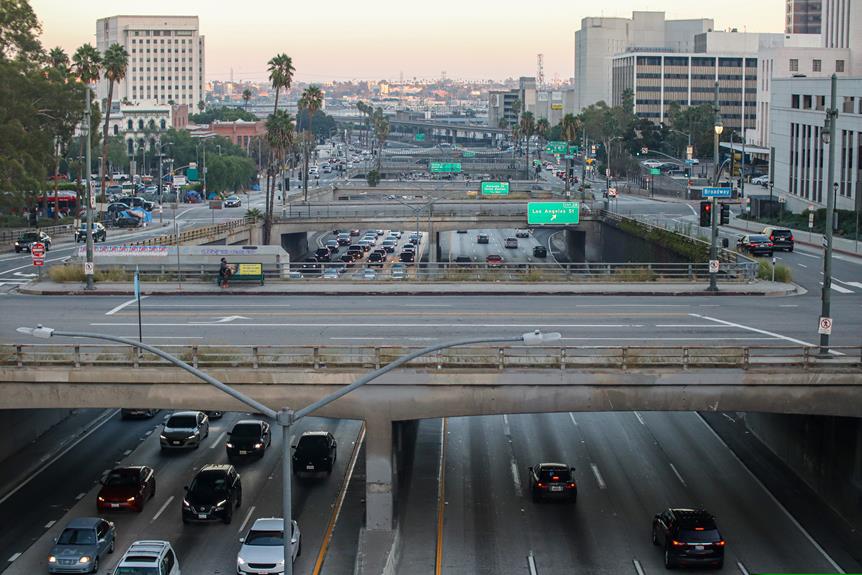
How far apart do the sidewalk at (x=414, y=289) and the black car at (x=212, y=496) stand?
1743cm

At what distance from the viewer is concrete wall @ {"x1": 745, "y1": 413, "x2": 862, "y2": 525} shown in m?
34.5

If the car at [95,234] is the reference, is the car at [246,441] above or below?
below

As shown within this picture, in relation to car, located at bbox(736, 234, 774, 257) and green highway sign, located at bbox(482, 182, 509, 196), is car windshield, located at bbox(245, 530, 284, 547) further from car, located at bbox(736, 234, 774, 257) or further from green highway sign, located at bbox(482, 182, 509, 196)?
green highway sign, located at bbox(482, 182, 509, 196)

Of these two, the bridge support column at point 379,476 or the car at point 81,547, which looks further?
the bridge support column at point 379,476

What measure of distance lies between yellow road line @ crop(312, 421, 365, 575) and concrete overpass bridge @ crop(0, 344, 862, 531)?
1587mm

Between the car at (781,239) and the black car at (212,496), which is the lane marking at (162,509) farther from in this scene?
the car at (781,239)

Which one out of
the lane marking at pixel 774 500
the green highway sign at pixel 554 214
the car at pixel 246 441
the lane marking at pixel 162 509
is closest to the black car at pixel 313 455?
the car at pixel 246 441

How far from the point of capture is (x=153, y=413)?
1885 inches

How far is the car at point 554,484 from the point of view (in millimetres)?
35844

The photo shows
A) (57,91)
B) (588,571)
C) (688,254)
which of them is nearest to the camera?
(588,571)

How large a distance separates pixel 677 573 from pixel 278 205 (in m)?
106

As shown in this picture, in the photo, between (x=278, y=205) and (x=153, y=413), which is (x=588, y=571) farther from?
(x=278, y=205)

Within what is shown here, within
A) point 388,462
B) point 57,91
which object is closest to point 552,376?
point 388,462

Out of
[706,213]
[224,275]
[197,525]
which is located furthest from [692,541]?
[224,275]
